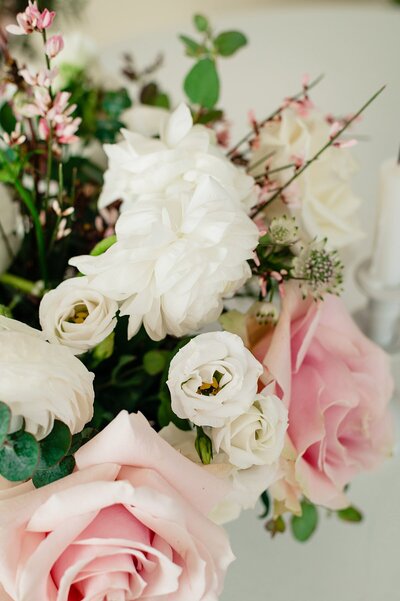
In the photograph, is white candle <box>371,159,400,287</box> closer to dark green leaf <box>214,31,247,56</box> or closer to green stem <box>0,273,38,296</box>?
dark green leaf <box>214,31,247,56</box>

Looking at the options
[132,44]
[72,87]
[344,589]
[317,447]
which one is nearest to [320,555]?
[344,589]

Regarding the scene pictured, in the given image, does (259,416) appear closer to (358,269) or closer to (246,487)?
(246,487)

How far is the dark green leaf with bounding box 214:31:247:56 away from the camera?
24.4 inches

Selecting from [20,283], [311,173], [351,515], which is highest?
[311,173]

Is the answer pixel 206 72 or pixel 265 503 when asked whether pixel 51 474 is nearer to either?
pixel 265 503

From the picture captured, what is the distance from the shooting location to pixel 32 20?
0.44 metres

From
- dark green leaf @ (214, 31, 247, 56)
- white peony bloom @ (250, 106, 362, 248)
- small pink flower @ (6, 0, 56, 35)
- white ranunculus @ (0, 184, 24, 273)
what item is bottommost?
white ranunculus @ (0, 184, 24, 273)

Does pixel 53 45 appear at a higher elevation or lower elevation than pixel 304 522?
higher

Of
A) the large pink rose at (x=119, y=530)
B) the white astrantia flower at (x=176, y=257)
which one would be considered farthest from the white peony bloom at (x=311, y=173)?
the large pink rose at (x=119, y=530)

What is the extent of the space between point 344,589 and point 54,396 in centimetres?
30

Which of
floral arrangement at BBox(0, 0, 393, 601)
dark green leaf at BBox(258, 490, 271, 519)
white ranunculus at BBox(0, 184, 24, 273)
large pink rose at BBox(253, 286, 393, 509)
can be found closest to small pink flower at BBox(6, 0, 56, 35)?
floral arrangement at BBox(0, 0, 393, 601)

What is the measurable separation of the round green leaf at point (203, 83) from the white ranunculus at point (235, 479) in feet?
0.99

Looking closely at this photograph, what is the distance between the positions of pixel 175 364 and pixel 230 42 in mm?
357

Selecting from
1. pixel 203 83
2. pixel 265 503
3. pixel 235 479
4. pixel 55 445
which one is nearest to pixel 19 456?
pixel 55 445
